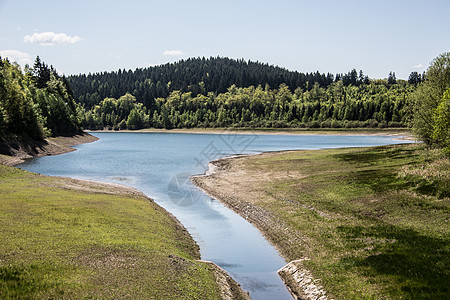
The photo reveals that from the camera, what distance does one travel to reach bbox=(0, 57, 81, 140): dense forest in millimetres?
94500

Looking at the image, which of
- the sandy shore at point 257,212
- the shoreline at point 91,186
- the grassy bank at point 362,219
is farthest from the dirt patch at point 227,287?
the grassy bank at point 362,219

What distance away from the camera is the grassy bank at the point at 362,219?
20.6m

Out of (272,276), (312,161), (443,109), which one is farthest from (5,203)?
(312,161)

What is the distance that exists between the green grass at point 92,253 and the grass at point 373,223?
867 cm

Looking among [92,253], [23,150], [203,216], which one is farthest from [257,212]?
[23,150]

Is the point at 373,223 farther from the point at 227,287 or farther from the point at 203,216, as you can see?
the point at 203,216

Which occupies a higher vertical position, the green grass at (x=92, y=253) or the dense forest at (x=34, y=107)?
the dense forest at (x=34, y=107)

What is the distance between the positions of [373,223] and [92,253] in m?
22.5

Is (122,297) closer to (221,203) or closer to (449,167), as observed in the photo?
(221,203)

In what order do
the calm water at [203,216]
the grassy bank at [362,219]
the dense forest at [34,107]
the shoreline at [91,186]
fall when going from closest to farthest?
1. the grassy bank at [362,219]
2. the shoreline at [91,186]
3. the calm water at [203,216]
4. the dense forest at [34,107]

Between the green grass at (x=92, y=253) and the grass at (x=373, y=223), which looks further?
the grass at (x=373, y=223)

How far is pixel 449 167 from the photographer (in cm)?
4031

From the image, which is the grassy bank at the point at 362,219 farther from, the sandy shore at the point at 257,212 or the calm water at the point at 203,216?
the calm water at the point at 203,216

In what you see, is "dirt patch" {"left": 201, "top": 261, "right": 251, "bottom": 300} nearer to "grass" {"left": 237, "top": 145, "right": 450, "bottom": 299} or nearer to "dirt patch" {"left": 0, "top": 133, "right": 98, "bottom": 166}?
"grass" {"left": 237, "top": 145, "right": 450, "bottom": 299}
